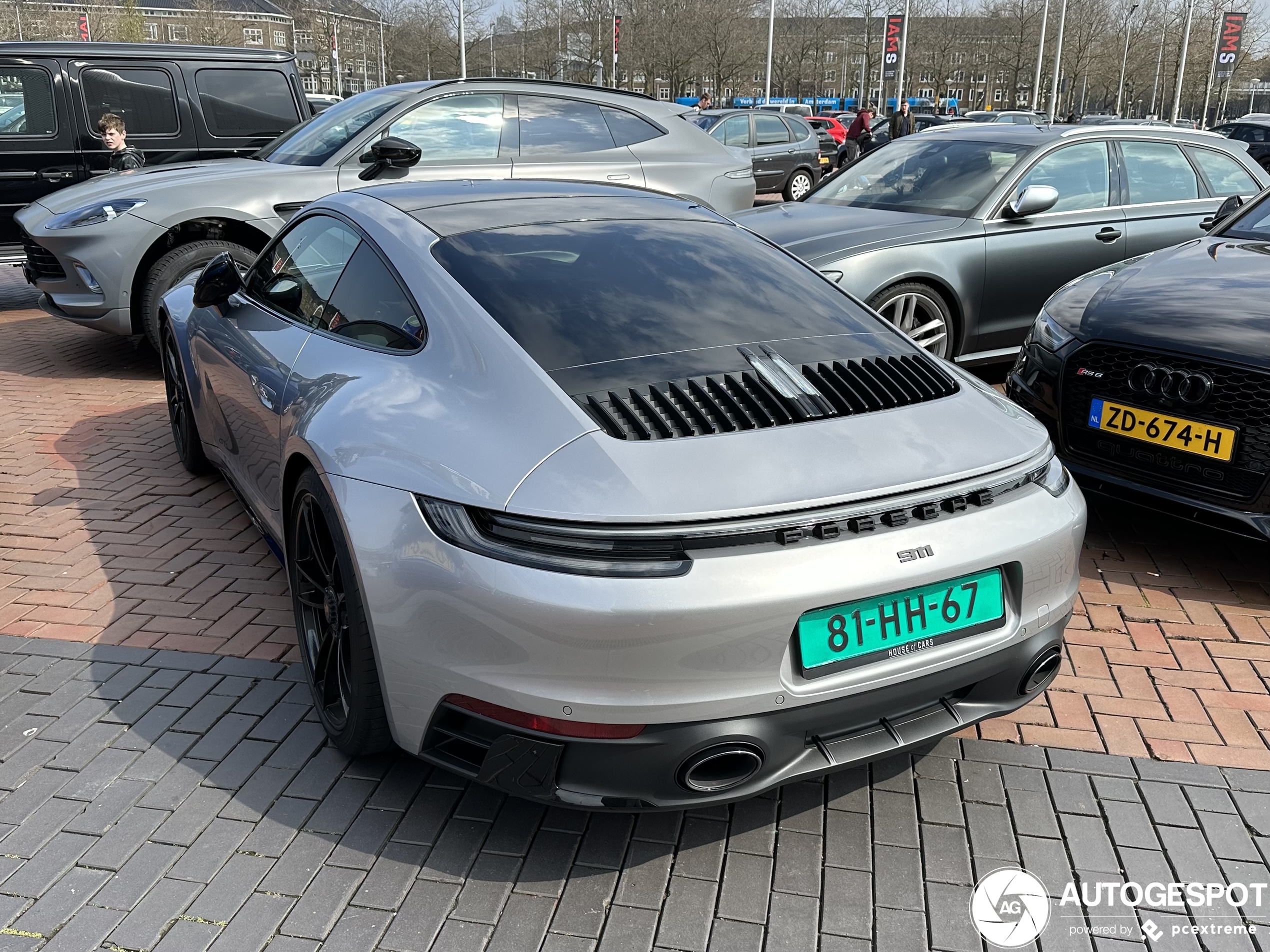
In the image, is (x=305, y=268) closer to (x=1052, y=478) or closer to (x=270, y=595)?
(x=270, y=595)


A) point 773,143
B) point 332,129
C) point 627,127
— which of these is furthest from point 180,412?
point 773,143

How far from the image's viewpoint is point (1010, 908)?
239cm

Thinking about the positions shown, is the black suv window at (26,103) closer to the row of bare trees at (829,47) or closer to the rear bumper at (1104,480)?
the rear bumper at (1104,480)

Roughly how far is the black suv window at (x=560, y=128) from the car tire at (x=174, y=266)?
82.8 inches

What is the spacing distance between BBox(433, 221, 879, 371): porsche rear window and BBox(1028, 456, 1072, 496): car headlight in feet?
2.14

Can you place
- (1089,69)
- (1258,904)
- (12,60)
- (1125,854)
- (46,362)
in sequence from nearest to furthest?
(1258,904)
(1125,854)
(46,362)
(12,60)
(1089,69)

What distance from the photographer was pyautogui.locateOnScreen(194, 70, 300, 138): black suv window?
933 centimetres

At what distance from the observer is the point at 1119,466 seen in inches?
165

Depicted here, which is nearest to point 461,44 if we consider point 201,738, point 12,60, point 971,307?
point 12,60

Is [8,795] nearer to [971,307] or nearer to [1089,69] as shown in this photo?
[971,307]

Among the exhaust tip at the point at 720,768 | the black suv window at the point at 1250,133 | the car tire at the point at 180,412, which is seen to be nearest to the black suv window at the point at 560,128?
the car tire at the point at 180,412

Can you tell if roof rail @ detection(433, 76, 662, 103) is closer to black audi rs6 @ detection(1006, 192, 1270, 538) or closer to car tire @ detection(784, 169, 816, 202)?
black audi rs6 @ detection(1006, 192, 1270, 538)

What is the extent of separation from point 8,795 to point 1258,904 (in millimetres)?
3029

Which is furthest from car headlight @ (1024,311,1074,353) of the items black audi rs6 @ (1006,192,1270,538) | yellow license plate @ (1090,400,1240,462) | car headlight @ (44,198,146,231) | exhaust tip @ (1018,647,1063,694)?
car headlight @ (44,198,146,231)
